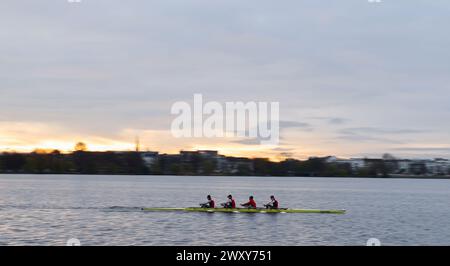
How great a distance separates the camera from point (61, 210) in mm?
33000

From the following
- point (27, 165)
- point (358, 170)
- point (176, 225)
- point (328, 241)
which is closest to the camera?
point (27, 165)

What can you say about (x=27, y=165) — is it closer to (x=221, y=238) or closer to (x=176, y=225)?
(x=221, y=238)

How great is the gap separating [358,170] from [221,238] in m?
17.1

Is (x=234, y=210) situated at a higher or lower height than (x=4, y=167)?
→ lower

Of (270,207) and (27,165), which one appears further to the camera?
(270,207)

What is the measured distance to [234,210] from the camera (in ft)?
99.7
